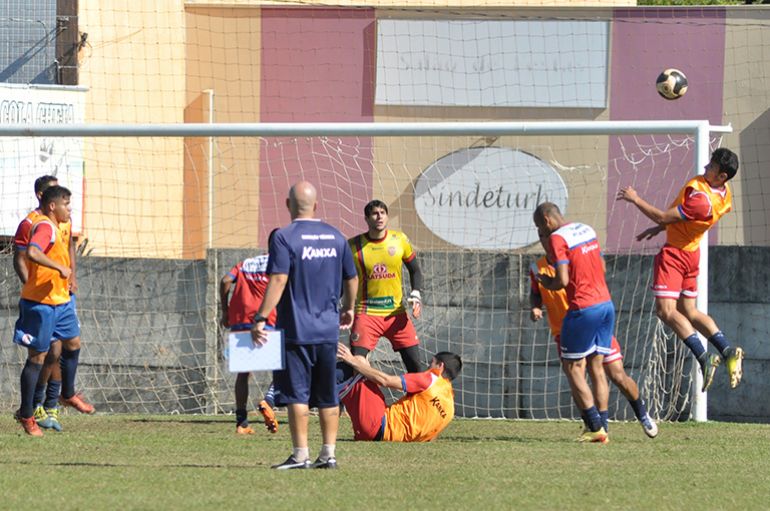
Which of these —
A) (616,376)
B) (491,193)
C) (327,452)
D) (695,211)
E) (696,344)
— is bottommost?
(327,452)

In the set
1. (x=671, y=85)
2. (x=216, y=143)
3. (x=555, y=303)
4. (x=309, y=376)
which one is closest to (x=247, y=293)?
(x=555, y=303)

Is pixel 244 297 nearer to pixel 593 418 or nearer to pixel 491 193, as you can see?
pixel 593 418

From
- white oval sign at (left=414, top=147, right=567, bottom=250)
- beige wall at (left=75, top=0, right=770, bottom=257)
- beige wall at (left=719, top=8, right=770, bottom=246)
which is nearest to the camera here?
beige wall at (left=75, top=0, right=770, bottom=257)

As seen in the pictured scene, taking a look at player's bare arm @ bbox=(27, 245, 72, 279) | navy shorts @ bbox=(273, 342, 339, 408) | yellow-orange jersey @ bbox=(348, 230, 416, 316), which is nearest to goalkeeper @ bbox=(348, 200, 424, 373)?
yellow-orange jersey @ bbox=(348, 230, 416, 316)

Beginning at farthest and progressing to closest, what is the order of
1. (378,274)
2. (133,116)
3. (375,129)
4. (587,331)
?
(133,116) < (375,129) < (378,274) < (587,331)

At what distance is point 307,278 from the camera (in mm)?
8484

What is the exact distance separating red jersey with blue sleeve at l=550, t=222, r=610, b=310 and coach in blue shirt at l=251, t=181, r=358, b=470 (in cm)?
260

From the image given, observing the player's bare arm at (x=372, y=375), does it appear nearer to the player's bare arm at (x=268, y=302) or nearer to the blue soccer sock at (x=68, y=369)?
the player's bare arm at (x=268, y=302)

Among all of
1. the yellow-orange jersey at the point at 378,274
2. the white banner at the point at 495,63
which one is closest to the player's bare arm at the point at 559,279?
the yellow-orange jersey at the point at 378,274

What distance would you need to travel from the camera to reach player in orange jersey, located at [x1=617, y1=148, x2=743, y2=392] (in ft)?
37.3

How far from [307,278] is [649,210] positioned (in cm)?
376

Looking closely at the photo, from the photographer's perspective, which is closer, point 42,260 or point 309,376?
point 309,376

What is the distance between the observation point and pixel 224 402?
1425 centimetres

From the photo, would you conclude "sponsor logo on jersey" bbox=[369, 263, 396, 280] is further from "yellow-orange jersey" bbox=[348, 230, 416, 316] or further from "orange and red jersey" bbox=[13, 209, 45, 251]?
"orange and red jersey" bbox=[13, 209, 45, 251]
